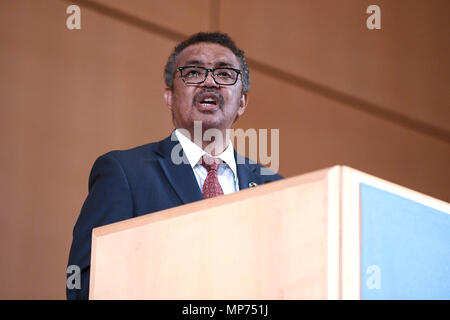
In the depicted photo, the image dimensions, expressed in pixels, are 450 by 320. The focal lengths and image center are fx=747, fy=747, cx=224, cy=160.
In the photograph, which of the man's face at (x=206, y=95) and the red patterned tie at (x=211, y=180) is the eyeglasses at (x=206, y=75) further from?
the red patterned tie at (x=211, y=180)

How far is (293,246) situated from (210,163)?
2.82 ft

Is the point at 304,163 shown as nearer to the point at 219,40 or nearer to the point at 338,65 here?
the point at 338,65

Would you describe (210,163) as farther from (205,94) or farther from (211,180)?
(205,94)

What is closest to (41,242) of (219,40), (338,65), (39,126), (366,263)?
(39,126)

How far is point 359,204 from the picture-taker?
0.97m

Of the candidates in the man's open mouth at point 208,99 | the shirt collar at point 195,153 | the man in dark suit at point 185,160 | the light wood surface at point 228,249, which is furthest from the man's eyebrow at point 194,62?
the light wood surface at point 228,249

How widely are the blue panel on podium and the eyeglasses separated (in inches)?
36.6

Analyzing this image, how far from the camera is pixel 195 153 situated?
183cm

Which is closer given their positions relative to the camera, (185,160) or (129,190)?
(129,190)

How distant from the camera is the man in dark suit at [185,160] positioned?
5.18ft

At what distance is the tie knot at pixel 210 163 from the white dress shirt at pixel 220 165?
0.01 meters

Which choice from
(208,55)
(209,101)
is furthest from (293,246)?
(208,55)

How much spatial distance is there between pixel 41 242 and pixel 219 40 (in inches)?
44.5

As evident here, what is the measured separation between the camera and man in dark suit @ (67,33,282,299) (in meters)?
1.58
